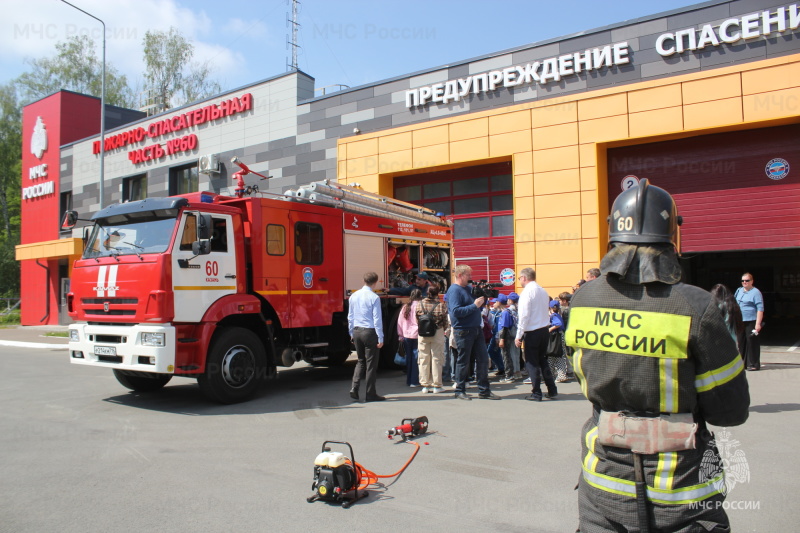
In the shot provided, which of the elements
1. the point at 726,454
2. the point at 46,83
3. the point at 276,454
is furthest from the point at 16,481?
the point at 46,83

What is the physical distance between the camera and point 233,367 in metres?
7.93

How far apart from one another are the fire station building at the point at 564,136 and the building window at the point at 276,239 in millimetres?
8053

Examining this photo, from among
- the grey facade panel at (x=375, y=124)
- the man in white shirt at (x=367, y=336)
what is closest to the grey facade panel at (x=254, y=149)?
the grey facade panel at (x=375, y=124)

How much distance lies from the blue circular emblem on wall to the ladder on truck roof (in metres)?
7.52

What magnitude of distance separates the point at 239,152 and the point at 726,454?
18.7 metres

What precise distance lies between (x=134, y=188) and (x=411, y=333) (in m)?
20.6

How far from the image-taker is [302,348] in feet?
30.4

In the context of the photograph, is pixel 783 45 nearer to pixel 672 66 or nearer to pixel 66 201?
pixel 672 66

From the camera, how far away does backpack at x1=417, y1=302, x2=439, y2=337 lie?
853 centimetres

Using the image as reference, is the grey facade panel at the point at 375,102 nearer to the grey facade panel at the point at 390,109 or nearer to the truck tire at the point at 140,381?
the grey facade panel at the point at 390,109

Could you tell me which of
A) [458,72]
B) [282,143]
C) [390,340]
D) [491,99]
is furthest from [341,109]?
[390,340]

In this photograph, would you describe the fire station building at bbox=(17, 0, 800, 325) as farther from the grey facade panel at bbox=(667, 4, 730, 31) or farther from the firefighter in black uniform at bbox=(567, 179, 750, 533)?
the firefighter in black uniform at bbox=(567, 179, 750, 533)

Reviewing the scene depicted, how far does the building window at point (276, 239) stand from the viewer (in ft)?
28.2

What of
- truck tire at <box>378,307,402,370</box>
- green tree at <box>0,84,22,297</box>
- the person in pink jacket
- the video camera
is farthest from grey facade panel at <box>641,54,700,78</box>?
green tree at <box>0,84,22,297</box>
